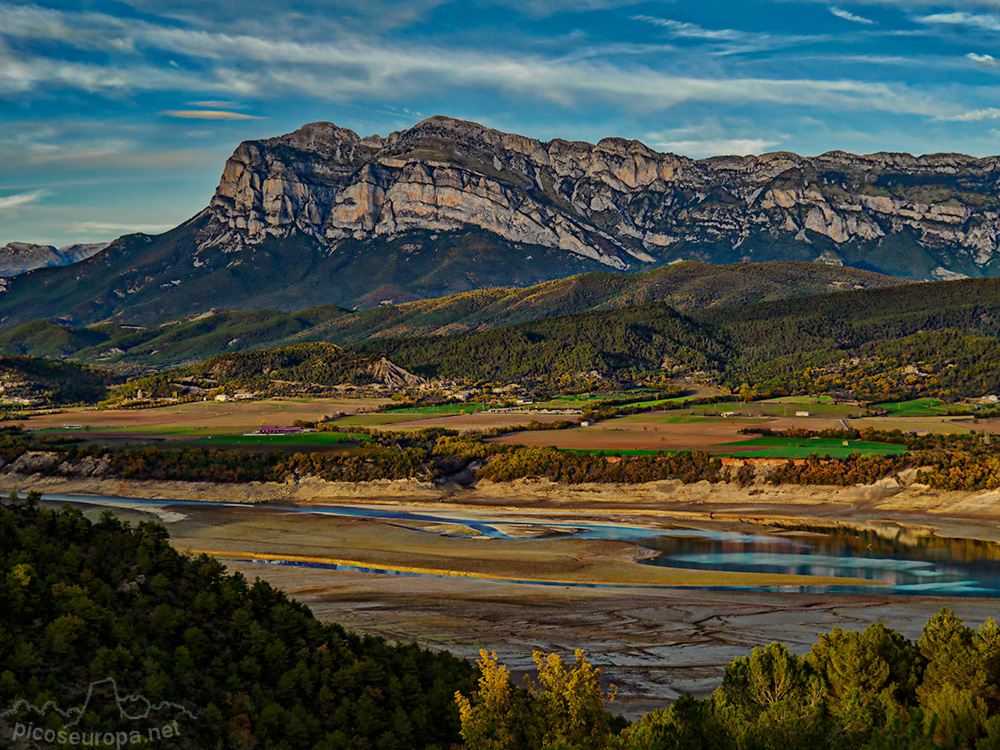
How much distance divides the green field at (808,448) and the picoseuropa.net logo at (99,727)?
99.1 metres

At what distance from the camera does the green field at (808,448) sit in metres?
119

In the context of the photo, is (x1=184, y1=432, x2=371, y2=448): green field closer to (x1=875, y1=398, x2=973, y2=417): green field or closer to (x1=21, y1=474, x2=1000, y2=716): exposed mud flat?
(x1=21, y1=474, x2=1000, y2=716): exposed mud flat

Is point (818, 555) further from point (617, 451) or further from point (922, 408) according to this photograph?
point (922, 408)

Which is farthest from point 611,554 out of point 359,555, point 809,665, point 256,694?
point 256,694

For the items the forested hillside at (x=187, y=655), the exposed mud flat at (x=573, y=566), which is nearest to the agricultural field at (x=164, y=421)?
the exposed mud flat at (x=573, y=566)

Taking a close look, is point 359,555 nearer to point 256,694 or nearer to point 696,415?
point 256,694

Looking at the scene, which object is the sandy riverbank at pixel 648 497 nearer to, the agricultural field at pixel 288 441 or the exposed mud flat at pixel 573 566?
the exposed mud flat at pixel 573 566

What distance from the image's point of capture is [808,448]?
12594 cm

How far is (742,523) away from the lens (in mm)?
94500

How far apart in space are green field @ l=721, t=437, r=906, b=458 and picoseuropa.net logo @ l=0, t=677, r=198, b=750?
9911 centimetres

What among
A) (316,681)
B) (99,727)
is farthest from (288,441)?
(99,727)

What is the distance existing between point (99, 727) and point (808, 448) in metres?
113

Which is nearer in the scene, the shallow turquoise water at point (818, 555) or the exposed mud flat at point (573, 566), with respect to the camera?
the exposed mud flat at point (573, 566)

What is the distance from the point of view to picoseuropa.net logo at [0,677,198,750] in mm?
22891
